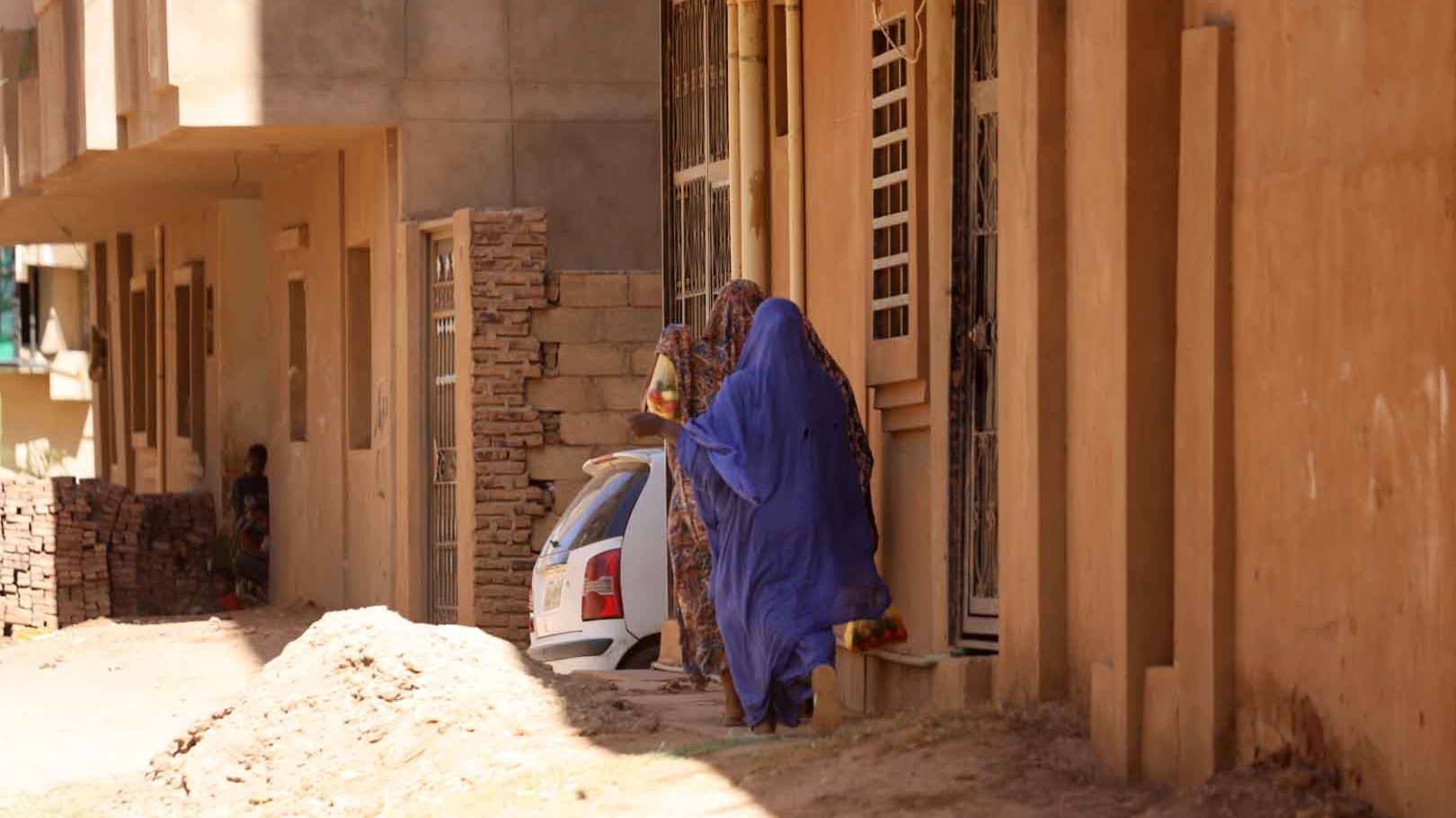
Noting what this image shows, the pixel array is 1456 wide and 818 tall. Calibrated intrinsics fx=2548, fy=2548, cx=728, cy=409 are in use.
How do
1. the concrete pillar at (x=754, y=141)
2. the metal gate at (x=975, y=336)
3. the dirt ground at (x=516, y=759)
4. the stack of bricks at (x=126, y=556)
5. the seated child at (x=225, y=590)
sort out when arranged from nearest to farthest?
1. the dirt ground at (x=516, y=759)
2. the metal gate at (x=975, y=336)
3. the concrete pillar at (x=754, y=141)
4. the stack of bricks at (x=126, y=556)
5. the seated child at (x=225, y=590)

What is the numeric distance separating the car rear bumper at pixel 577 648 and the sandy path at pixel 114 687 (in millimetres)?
1658

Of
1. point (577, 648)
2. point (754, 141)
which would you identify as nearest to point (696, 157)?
point (754, 141)

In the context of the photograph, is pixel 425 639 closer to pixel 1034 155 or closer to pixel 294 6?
pixel 1034 155

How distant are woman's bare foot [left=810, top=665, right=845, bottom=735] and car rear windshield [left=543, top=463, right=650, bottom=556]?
158 inches

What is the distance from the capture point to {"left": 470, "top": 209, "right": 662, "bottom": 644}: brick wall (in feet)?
53.6

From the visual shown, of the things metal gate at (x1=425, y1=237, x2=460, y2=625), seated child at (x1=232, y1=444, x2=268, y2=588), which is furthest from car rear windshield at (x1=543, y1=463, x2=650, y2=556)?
seated child at (x1=232, y1=444, x2=268, y2=588)

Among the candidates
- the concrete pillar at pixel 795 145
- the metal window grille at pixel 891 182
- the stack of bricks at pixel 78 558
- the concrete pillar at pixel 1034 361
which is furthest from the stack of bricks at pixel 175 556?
the concrete pillar at pixel 1034 361

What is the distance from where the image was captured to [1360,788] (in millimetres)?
5707

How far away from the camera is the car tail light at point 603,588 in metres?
12.3

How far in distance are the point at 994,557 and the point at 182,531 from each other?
45.6 feet

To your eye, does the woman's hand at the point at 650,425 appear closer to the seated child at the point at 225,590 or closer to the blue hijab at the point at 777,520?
the blue hijab at the point at 777,520

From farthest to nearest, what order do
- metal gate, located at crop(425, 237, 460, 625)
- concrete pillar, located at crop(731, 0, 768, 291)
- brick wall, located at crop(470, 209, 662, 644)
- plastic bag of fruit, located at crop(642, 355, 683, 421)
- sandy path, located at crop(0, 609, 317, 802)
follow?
metal gate, located at crop(425, 237, 460, 625) → brick wall, located at crop(470, 209, 662, 644) → sandy path, located at crop(0, 609, 317, 802) → concrete pillar, located at crop(731, 0, 768, 291) → plastic bag of fruit, located at crop(642, 355, 683, 421)

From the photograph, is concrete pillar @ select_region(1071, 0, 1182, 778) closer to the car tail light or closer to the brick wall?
the car tail light

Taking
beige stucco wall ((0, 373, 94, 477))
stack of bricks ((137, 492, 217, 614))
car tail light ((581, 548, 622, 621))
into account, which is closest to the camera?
car tail light ((581, 548, 622, 621))
